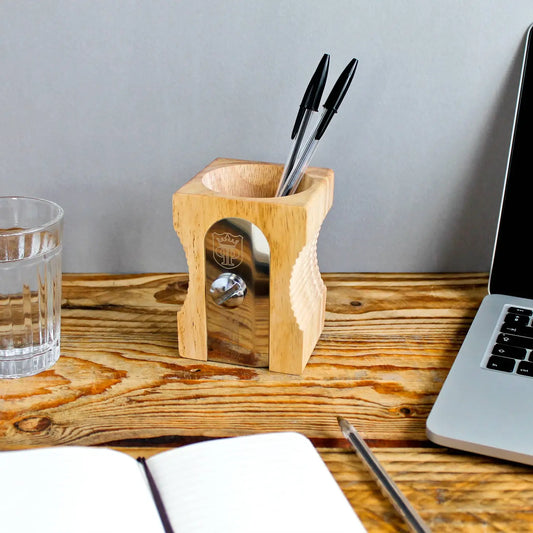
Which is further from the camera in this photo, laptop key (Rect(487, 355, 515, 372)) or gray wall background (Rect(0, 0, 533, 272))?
gray wall background (Rect(0, 0, 533, 272))

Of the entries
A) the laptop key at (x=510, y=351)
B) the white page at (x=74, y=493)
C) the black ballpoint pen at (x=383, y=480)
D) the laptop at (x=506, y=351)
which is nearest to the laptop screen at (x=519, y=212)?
the laptop at (x=506, y=351)

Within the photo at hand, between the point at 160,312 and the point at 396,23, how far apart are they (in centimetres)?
35

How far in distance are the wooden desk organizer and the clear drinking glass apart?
0.11 meters

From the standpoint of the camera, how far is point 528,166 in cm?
62

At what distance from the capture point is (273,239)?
516mm

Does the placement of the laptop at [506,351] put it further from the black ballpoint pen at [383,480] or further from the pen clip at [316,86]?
the pen clip at [316,86]

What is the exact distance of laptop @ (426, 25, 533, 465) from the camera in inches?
17.9

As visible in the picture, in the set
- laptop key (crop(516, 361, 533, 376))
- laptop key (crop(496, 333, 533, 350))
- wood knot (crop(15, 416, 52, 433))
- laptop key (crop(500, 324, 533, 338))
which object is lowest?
wood knot (crop(15, 416, 52, 433))

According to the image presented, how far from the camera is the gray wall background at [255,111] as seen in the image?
644mm

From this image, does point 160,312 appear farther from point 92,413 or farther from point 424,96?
point 424,96

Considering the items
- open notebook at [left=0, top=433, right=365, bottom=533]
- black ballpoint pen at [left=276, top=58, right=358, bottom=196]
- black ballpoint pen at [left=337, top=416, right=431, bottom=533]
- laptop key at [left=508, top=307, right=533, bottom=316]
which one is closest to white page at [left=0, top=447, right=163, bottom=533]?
open notebook at [left=0, top=433, right=365, bottom=533]

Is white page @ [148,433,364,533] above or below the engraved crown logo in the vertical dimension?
below

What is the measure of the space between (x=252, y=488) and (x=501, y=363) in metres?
0.24

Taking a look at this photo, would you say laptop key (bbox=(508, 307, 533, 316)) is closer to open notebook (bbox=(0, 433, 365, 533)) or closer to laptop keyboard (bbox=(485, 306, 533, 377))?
laptop keyboard (bbox=(485, 306, 533, 377))
